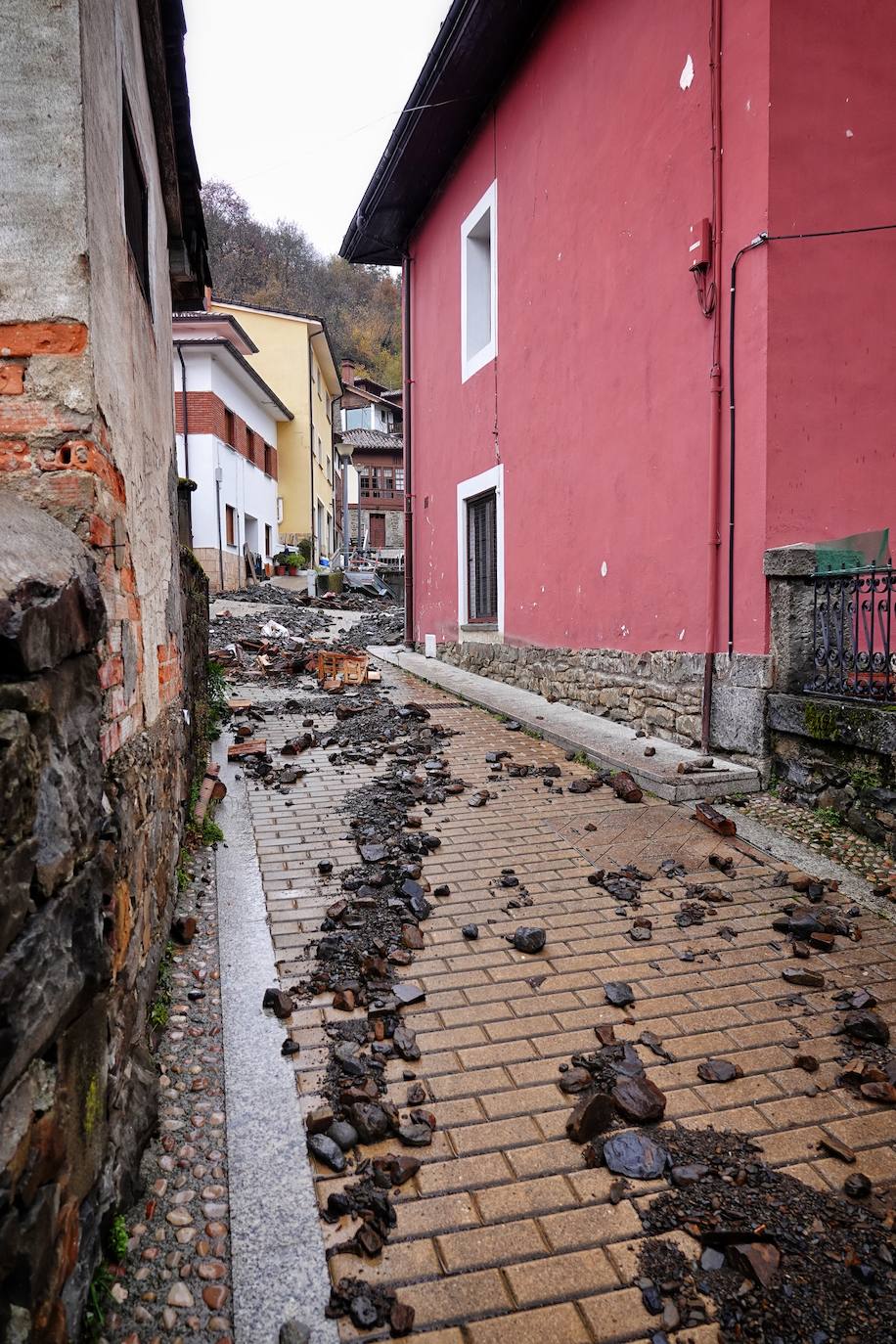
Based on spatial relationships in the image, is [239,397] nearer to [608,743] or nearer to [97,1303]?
[608,743]

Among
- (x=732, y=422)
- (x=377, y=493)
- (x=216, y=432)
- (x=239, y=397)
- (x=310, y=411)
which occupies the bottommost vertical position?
(x=732, y=422)

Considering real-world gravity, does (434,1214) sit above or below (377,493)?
below

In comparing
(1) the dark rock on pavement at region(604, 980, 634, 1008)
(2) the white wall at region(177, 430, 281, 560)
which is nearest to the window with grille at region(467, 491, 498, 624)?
(1) the dark rock on pavement at region(604, 980, 634, 1008)

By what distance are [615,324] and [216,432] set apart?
14.8 meters

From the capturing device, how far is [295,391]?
28.7 m

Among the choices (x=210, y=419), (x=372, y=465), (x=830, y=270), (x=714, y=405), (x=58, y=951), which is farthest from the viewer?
(x=372, y=465)

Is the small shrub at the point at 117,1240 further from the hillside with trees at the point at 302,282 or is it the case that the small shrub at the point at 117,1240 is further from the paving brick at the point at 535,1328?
the hillside with trees at the point at 302,282

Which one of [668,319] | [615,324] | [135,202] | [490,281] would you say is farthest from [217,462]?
[135,202]

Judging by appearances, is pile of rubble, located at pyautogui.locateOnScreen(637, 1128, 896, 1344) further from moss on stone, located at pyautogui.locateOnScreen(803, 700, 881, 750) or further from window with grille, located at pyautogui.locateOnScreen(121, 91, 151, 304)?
window with grille, located at pyautogui.locateOnScreen(121, 91, 151, 304)

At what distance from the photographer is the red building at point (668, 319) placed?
521 cm

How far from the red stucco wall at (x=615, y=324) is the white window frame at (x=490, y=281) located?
19 cm

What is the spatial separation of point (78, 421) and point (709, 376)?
4.78 meters

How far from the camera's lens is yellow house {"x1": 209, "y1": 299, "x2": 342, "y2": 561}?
91.6ft

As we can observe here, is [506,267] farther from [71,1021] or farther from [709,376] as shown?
[71,1021]
